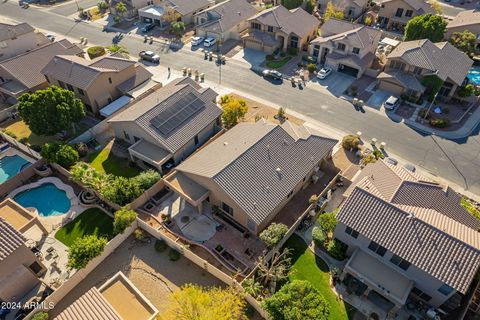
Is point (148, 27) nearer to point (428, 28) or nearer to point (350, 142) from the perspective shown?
point (350, 142)

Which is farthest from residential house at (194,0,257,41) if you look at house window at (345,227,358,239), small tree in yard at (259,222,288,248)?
house window at (345,227,358,239)

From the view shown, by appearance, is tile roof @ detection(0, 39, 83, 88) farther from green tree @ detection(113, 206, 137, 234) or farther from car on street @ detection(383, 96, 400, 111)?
car on street @ detection(383, 96, 400, 111)

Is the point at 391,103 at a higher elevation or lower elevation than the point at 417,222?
lower

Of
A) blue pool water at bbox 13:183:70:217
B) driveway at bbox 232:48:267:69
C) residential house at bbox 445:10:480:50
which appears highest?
residential house at bbox 445:10:480:50

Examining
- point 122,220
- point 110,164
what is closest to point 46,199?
point 110,164

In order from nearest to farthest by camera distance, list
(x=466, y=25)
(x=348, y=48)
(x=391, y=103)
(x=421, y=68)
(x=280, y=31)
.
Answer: (x=391, y=103), (x=421, y=68), (x=348, y=48), (x=280, y=31), (x=466, y=25)

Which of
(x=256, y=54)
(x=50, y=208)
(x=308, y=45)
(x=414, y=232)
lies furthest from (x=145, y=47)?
(x=414, y=232)

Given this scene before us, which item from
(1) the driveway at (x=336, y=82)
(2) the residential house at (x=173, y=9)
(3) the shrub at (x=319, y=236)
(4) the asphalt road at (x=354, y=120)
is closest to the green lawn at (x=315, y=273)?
(3) the shrub at (x=319, y=236)
